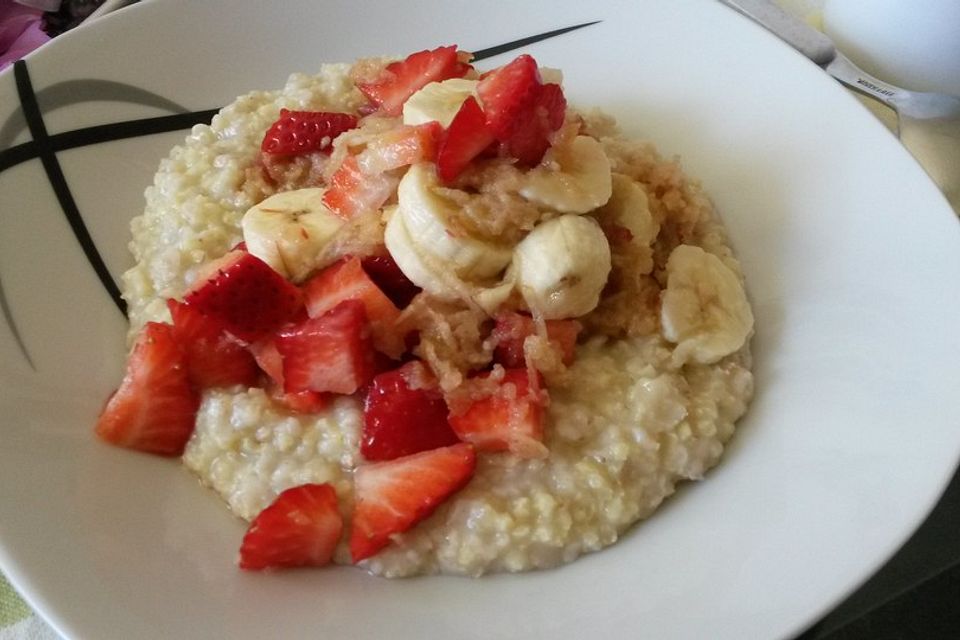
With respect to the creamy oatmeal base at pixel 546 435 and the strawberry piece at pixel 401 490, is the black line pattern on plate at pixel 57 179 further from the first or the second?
the strawberry piece at pixel 401 490

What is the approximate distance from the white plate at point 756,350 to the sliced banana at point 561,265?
1.32ft

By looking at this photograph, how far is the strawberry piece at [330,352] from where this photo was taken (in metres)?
1.55

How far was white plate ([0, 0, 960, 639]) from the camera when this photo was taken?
4.39ft

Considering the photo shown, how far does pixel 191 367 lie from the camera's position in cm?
162

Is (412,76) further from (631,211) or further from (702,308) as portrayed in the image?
(702,308)

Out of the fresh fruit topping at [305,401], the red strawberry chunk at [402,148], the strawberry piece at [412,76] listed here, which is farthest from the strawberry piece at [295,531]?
the strawberry piece at [412,76]

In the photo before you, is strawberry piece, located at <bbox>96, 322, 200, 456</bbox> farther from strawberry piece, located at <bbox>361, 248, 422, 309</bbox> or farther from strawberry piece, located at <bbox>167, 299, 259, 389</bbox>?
strawberry piece, located at <bbox>361, 248, 422, 309</bbox>

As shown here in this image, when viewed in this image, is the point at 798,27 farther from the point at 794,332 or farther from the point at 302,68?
the point at 302,68

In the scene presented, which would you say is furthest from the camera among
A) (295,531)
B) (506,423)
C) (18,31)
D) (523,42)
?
(18,31)

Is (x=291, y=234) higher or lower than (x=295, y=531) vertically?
higher

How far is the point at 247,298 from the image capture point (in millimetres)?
1580

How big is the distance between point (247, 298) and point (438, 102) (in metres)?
0.54

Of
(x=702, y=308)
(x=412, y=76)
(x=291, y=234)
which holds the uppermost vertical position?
(x=412, y=76)

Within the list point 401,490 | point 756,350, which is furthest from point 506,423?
point 756,350
